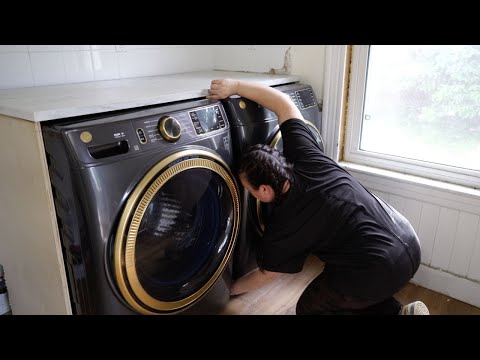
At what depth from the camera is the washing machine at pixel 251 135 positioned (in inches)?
58.6

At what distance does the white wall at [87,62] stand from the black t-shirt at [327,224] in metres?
1.00

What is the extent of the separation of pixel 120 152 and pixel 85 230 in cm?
23

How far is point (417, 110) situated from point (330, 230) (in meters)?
0.85

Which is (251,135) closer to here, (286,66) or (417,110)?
(286,66)

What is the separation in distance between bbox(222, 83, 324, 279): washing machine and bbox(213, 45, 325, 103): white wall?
125 millimetres

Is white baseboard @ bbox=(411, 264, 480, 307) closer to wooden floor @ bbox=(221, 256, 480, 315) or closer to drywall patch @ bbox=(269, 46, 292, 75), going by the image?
wooden floor @ bbox=(221, 256, 480, 315)

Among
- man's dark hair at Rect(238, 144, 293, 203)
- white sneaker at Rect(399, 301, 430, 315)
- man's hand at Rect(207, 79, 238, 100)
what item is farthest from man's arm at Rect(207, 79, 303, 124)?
white sneaker at Rect(399, 301, 430, 315)

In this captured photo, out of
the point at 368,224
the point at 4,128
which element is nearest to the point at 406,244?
the point at 368,224

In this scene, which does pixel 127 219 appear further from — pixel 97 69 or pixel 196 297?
pixel 97 69

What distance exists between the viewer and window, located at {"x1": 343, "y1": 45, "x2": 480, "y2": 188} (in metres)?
1.65

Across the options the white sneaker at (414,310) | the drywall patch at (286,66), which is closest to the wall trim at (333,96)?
the drywall patch at (286,66)

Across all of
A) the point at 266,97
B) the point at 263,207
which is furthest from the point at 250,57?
the point at 263,207

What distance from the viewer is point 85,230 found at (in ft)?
3.61

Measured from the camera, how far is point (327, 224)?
1303mm
